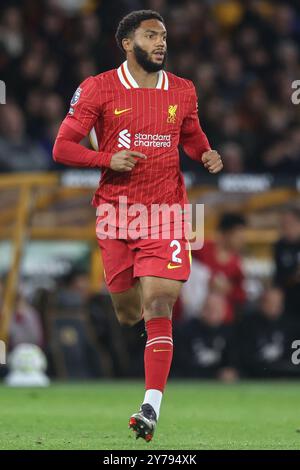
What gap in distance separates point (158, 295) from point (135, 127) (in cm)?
100

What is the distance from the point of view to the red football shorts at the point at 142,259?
759 cm

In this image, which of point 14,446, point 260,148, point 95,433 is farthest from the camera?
point 260,148

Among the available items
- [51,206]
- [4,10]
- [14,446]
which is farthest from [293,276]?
[14,446]

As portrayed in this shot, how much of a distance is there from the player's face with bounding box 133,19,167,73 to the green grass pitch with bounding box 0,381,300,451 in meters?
2.13

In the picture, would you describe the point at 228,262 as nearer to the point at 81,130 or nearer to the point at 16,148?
the point at 16,148

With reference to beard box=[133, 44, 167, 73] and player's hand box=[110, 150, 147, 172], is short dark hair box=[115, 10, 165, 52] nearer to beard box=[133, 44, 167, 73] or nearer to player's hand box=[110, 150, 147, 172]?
beard box=[133, 44, 167, 73]

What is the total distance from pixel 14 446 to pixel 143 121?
2.10 meters

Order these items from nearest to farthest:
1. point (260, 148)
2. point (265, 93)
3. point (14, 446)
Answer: point (14, 446)
point (260, 148)
point (265, 93)

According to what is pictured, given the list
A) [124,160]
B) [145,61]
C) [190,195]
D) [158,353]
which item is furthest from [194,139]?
[190,195]

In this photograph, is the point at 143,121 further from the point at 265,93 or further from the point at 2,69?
the point at 265,93

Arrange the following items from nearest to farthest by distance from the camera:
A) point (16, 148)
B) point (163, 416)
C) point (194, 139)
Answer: point (194, 139) → point (163, 416) → point (16, 148)

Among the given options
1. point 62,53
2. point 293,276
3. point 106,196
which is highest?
point 62,53

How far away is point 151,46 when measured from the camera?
776 cm

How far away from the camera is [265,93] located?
1850cm
